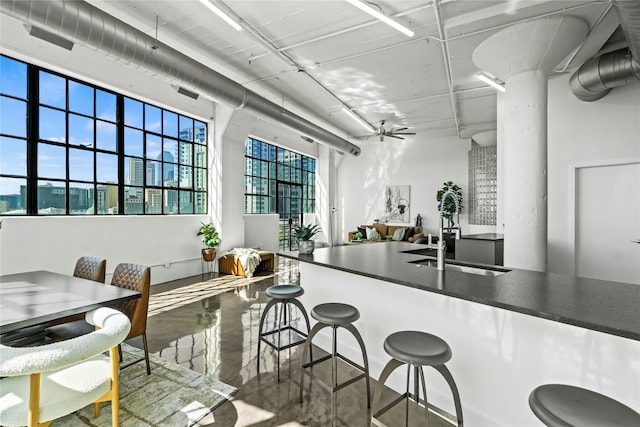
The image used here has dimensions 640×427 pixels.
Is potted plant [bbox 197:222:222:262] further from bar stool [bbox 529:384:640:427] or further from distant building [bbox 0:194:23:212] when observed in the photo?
bar stool [bbox 529:384:640:427]

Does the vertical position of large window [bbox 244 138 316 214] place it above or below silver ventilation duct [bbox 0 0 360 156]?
below

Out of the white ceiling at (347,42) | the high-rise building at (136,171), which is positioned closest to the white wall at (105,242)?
the high-rise building at (136,171)

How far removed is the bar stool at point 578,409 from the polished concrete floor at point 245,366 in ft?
3.41

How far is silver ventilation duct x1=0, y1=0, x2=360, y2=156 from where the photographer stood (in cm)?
269

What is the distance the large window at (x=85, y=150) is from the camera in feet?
13.3

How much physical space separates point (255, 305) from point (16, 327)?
122 inches

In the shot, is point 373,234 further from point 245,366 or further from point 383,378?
point 383,378

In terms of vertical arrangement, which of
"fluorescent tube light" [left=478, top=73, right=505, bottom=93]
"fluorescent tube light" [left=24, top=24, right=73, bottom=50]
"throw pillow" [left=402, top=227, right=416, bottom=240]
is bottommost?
"throw pillow" [left=402, top=227, right=416, bottom=240]

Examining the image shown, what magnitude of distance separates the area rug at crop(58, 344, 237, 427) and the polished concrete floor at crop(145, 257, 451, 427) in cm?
10

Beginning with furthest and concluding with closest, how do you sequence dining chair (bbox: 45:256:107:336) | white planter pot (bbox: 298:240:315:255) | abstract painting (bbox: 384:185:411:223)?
abstract painting (bbox: 384:185:411:223) → white planter pot (bbox: 298:240:315:255) → dining chair (bbox: 45:256:107:336)

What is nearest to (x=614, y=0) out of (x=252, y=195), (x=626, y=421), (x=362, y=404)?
(x=626, y=421)

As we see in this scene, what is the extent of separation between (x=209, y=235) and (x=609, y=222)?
671 centimetres

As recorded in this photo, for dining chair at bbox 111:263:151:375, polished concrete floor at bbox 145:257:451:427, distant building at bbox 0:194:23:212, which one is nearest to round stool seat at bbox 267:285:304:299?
polished concrete floor at bbox 145:257:451:427

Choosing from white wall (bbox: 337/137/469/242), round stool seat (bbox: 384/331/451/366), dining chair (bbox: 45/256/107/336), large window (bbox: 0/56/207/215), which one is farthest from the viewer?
white wall (bbox: 337/137/469/242)
